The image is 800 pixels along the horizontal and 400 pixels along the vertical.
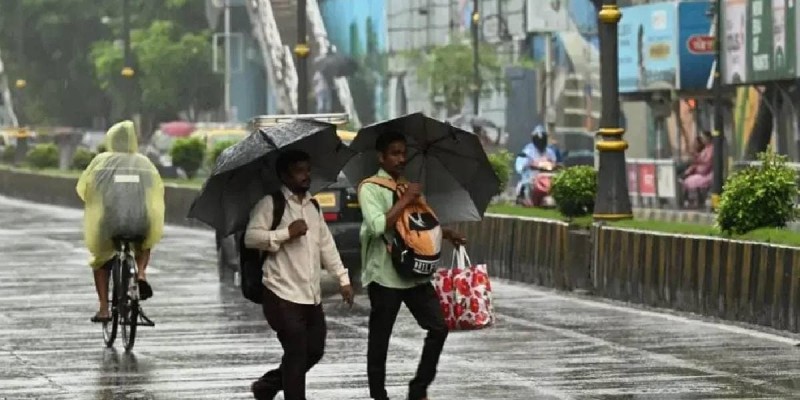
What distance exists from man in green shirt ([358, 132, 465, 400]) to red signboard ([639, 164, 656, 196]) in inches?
1287

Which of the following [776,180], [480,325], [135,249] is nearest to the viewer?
[480,325]

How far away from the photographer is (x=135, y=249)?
55.0ft

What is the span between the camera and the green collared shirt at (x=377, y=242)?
38.3 feet

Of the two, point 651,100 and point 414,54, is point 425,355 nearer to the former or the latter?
point 651,100

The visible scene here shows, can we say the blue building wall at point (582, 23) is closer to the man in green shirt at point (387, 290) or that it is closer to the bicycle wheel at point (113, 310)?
the bicycle wheel at point (113, 310)

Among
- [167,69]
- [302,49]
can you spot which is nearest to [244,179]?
[302,49]

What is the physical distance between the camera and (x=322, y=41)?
72312 millimetres

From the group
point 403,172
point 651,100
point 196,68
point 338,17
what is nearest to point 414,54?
point 338,17

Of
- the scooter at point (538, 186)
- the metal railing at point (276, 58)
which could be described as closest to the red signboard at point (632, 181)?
the scooter at point (538, 186)

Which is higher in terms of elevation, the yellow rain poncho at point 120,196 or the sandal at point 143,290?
the yellow rain poncho at point 120,196

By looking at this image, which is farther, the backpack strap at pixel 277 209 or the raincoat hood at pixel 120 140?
the raincoat hood at pixel 120 140

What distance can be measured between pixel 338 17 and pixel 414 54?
7.89 meters

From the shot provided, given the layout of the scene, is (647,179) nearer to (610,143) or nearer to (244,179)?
(610,143)

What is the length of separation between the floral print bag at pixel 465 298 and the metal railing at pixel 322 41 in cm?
5776
